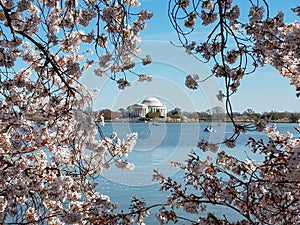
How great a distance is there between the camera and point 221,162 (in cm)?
223

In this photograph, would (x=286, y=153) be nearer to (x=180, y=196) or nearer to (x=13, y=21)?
(x=180, y=196)

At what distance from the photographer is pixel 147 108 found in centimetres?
402

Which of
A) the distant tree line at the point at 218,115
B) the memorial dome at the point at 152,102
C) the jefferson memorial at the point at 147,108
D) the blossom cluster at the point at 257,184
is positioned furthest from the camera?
the memorial dome at the point at 152,102

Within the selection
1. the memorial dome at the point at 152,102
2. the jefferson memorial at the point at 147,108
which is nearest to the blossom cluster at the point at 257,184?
the jefferson memorial at the point at 147,108

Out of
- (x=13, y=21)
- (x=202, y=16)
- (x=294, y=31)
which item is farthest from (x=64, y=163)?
(x=294, y=31)

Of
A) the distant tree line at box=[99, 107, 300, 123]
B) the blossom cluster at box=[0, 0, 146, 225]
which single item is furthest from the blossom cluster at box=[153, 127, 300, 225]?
the blossom cluster at box=[0, 0, 146, 225]

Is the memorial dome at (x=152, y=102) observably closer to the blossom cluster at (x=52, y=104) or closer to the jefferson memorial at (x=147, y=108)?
the jefferson memorial at (x=147, y=108)

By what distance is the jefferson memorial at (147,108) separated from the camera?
159 inches

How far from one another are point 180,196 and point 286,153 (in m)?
0.74

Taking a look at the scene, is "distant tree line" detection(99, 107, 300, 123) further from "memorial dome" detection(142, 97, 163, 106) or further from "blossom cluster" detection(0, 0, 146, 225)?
"blossom cluster" detection(0, 0, 146, 225)

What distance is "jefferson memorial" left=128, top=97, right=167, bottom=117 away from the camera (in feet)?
13.2

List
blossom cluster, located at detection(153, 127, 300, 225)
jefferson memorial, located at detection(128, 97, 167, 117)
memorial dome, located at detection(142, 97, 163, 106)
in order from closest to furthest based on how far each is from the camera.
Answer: blossom cluster, located at detection(153, 127, 300, 225), jefferson memorial, located at detection(128, 97, 167, 117), memorial dome, located at detection(142, 97, 163, 106)

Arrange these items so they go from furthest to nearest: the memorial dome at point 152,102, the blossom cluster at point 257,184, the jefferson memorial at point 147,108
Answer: the memorial dome at point 152,102 → the jefferson memorial at point 147,108 → the blossom cluster at point 257,184

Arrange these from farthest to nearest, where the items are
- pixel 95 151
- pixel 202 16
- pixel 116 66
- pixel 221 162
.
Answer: pixel 95 151
pixel 116 66
pixel 221 162
pixel 202 16
